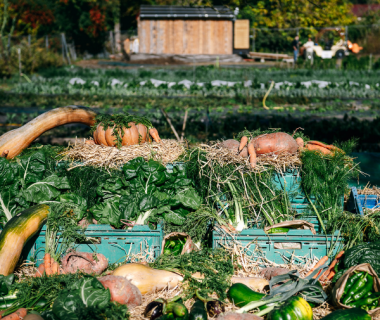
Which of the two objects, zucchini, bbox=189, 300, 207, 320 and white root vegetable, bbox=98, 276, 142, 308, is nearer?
zucchini, bbox=189, 300, 207, 320

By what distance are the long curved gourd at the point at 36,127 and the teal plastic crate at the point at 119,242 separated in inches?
61.6

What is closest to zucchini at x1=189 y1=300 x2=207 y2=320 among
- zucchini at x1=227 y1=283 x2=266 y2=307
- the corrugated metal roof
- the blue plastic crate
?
zucchini at x1=227 y1=283 x2=266 y2=307

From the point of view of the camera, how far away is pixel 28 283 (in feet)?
12.5

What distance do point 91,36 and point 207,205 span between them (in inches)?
1304

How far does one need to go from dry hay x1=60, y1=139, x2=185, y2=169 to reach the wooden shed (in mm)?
27411

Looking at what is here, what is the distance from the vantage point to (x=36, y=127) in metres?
5.78

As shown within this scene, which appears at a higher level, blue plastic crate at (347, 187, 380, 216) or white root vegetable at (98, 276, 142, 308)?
blue plastic crate at (347, 187, 380, 216)

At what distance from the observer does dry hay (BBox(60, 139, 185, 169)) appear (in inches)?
202

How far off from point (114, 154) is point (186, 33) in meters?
28.1

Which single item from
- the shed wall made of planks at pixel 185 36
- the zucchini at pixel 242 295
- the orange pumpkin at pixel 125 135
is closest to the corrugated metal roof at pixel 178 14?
the shed wall made of planks at pixel 185 36

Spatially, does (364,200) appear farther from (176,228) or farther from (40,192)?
(40,192)

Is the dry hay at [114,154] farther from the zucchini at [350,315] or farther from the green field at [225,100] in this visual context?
the green field at [225,100]

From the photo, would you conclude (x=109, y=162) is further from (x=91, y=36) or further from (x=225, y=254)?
(x=91, y=36)

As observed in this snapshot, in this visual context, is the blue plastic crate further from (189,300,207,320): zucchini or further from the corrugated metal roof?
the corrugated metal roof
